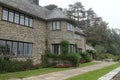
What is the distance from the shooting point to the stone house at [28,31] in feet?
63.1

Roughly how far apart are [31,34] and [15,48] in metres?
3.69

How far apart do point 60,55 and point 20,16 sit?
26.0 feet

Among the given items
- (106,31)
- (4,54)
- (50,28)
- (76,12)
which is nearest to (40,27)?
(50,28)

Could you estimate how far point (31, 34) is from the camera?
2342cm

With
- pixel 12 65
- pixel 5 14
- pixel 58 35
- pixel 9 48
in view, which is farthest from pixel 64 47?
pixel 5 14

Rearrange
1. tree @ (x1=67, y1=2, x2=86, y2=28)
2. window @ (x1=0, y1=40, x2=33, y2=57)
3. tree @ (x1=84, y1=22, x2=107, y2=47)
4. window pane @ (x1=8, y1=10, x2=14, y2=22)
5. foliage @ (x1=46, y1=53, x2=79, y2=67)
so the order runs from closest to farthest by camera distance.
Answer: window @ (x1=0, y1=40, x2=33, y2=57) → window pane @ (x1=8, y1=10, x2=14, y2=22) → foliage @ (x1=46, y1=53, x2=79, y2=67) → tree @ (x1=84, y1=22, x2=107, y2=47) → tree @ (x1=67, y1=2, x2=86, y2=28)

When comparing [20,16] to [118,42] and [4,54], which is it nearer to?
[4,54]

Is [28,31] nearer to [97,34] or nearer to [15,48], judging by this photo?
[15,48]

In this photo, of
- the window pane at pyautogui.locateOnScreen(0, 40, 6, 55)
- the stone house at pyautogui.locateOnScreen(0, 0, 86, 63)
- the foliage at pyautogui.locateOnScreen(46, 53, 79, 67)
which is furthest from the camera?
the foliage at pyautogui.locateOnScreen(46, 53, 79, 67)

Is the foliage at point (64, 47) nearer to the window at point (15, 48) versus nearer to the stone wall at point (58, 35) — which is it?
the stone wall at point (58, 35)

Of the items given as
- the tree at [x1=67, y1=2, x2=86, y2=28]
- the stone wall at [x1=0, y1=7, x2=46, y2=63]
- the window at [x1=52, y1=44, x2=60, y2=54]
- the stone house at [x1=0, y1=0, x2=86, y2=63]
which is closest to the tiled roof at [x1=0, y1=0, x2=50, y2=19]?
the stone house at [x1=0, y1=0, x2=86, y2=63]

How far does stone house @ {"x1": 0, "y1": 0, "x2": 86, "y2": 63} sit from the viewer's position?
19.2 meters

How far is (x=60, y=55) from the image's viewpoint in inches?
1006

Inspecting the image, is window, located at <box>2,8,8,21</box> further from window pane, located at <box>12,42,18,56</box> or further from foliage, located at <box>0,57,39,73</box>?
foliage, located at <box>0,57,39,73</box>
